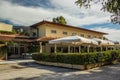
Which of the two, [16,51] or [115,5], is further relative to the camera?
[16,51]

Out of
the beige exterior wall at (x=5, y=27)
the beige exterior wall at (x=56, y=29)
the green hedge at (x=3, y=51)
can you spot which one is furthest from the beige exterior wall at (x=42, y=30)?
the green hedge at (x=3, y=51)

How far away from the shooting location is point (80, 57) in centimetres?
1620

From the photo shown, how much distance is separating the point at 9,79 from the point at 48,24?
21706 millimetres

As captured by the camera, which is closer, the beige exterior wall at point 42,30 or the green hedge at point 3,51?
Result: the green hedge at point 3,51

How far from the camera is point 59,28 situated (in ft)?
116

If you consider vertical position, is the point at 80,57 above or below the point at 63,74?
above

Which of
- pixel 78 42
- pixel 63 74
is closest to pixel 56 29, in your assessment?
pixel 78 42

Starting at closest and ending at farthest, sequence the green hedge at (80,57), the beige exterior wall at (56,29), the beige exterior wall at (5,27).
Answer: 1. the green hedge at (80,57)
2. the beige exterior wall at (56,29)
3. the beige exterior wall at (5,27)

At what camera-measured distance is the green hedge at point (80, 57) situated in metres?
16.2

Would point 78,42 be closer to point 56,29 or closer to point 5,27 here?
point 56,29

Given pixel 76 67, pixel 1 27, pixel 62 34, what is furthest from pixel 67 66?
pixel 1 27

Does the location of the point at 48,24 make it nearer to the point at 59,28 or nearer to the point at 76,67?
the point at 59,28

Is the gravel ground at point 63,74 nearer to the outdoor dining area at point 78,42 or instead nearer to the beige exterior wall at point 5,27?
the outdoor dining area at point 78,42

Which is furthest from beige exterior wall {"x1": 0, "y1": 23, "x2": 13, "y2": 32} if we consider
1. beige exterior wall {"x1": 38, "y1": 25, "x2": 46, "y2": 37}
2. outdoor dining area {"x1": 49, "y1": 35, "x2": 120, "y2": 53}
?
outdoor dining area {"x1": 49, "y1": 35, "x2": 120, "y2": 53}
